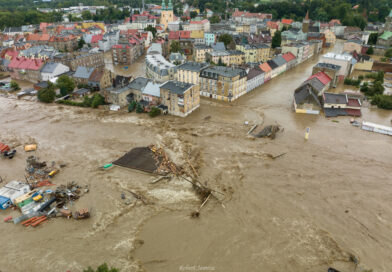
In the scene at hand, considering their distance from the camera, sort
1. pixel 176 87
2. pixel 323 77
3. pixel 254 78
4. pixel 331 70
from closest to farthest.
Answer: pixel 176 87 → pixel 323 77 → pixel 254 78 → pixel 331 70

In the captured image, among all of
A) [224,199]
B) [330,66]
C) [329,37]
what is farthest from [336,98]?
[329,37]

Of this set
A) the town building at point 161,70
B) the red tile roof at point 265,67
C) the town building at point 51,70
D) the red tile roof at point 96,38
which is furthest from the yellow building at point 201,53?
Result: the red tile roof at point 96,38

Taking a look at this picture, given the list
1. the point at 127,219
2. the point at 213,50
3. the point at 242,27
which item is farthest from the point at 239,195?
the point at 242,27

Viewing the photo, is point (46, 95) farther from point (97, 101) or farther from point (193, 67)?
point (193, 67)

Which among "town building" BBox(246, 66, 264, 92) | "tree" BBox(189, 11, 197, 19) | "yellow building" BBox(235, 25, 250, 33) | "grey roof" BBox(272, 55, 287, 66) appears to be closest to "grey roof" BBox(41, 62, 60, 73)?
"town building" BBox(246, 66, 264, 92)

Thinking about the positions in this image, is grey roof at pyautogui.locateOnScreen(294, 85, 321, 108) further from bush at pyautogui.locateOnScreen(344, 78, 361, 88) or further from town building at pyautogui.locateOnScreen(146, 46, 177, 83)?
town building at pyautogui.locateOnScreen(146, 46, 177, 83)
